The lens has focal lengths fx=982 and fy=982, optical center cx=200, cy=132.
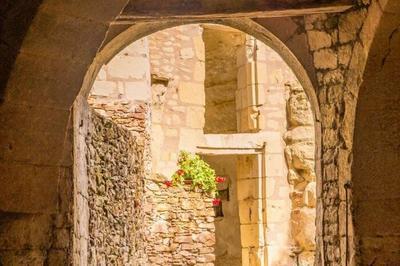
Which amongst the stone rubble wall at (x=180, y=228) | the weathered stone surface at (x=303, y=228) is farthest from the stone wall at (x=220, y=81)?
the stone rubble wall at (x=180, y=228)

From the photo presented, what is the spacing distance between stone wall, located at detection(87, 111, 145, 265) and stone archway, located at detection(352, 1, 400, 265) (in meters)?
2.46

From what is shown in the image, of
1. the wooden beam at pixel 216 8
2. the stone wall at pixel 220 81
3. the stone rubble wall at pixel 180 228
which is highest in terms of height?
the stone wall at pixel 220 81

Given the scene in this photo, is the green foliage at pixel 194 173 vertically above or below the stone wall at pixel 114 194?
above

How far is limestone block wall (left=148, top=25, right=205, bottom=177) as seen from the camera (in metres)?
14.9

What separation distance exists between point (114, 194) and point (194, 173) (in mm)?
4415

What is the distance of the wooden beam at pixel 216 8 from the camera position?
22.9ft

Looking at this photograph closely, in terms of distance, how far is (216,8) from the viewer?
279 inches

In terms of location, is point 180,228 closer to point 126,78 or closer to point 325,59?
point 126,78

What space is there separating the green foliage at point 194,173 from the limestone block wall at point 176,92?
0.20 meters

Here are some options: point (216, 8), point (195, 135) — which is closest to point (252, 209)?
point (195, 135)

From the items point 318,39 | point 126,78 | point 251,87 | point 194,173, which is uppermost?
point 251,87

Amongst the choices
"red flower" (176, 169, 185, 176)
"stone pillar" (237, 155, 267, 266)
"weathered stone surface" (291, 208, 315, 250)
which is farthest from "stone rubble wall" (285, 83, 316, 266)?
"red flower" (176, 169, 185, 176)

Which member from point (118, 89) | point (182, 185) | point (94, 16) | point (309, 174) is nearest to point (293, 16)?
point (94, 16)

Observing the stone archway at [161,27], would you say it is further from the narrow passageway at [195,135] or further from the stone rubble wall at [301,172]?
the stone rubble wall at [301,172]
